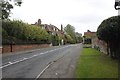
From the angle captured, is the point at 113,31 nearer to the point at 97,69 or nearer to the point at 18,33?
the point at 97,69

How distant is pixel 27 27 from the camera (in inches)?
2389

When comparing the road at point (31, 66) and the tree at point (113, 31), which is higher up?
the tree at point (113, 31)

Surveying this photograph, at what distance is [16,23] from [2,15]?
9150mm

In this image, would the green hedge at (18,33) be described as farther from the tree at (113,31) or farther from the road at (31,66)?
the tree at (113,31)

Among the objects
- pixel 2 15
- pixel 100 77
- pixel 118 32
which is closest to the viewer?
pixel 100 77

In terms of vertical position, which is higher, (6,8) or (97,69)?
(6,8)

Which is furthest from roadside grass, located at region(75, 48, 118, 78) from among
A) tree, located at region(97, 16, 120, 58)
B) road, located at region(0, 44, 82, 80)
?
tree, located at region(97, 16, 120, 58)

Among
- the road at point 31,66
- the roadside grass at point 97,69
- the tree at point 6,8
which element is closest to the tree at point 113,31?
the roadside grass at point 97,69

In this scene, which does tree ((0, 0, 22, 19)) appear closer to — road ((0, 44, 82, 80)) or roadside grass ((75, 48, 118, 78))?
road ((0, 44, 82, 80))

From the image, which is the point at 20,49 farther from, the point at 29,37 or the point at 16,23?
the point at 29,37

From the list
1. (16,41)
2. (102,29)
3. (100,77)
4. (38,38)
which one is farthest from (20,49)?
(100,77)

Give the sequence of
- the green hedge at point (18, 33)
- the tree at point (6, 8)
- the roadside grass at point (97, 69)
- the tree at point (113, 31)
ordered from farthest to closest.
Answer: the green hedge at point (18, 33) → the tree at point (6, 8) → the tree at point (113, 31) → the roadside grass at point (97, 69)

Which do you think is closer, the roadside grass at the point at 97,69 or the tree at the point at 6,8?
the roadside grass at the point at 97,69

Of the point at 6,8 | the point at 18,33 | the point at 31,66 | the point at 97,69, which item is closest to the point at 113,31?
the point at 97,69
